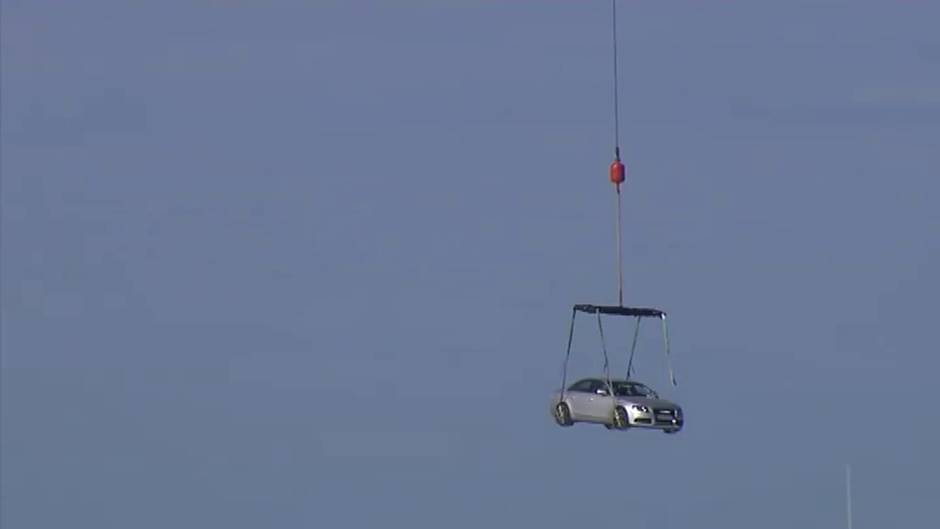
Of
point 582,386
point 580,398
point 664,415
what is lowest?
point 664,415

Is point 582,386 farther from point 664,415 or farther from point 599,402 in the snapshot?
point 664,415

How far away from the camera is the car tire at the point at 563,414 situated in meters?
107

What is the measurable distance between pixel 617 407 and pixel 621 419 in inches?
18.7

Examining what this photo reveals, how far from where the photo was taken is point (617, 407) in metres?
105

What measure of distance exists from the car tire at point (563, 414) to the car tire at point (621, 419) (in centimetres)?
265

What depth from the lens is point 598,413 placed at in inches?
4161

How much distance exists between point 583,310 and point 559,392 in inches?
378

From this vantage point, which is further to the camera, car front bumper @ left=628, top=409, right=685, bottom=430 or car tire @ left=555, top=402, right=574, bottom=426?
car tire @ left=555, top=402, right=574, bottom=426

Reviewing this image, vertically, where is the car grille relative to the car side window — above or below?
below

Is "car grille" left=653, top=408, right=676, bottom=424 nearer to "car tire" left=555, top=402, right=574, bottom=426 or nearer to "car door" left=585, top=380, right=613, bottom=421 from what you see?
"car door" left=585, top=380, right=613, bottom=421

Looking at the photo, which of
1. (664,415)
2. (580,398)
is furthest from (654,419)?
(580,398)

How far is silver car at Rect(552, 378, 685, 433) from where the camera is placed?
105m

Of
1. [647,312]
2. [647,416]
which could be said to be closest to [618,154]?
[647,312]

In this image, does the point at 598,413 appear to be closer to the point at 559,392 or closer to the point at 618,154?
the point at 559,392
